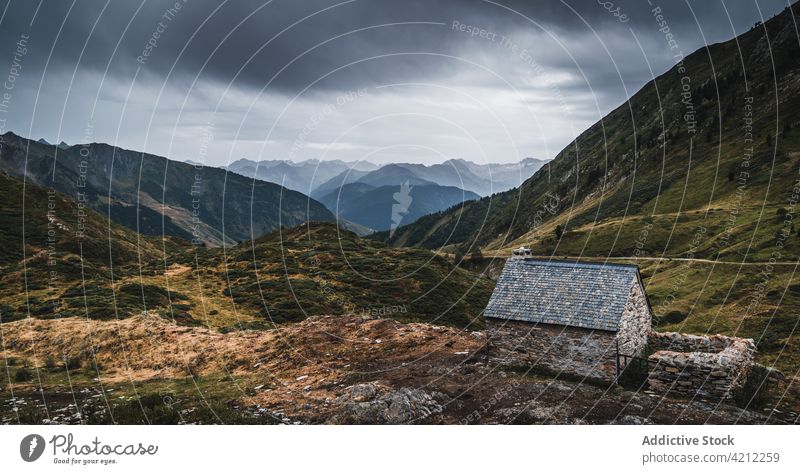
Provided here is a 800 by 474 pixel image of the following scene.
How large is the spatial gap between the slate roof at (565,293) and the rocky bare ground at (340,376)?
3.06 meters

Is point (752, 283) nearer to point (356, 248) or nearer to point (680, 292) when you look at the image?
point (680, 292)

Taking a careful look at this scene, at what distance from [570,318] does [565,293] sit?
6.18 feet

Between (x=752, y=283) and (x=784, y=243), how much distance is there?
1386cm

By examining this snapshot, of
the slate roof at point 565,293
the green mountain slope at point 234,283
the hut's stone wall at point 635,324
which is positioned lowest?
the green mountain slope at point 234,283

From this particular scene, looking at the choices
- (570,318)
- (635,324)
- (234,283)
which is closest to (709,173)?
(635,324)

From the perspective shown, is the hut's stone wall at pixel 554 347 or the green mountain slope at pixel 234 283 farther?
the green mountain slope at pixel 234 283

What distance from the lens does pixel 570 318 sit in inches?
1001

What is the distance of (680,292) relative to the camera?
187 feet

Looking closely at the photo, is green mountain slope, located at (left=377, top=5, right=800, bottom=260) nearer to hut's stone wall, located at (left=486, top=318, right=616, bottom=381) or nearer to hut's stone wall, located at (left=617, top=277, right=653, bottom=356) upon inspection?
hut's stone wall, located at (left=617, top=277, right=653, bottom=356)

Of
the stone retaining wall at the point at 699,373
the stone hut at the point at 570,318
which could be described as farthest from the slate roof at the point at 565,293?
the stone retaining wall at the point at 699,373

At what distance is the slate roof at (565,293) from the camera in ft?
82.4

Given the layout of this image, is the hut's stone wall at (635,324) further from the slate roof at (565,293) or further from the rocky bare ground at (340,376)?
the rocky bare ground at (340,376)

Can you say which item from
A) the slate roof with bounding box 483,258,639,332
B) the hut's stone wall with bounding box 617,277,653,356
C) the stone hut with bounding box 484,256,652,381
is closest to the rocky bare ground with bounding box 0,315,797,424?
the stone hut with bounding box 484,256,652,381

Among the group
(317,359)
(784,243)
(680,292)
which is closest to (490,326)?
(317,359)
